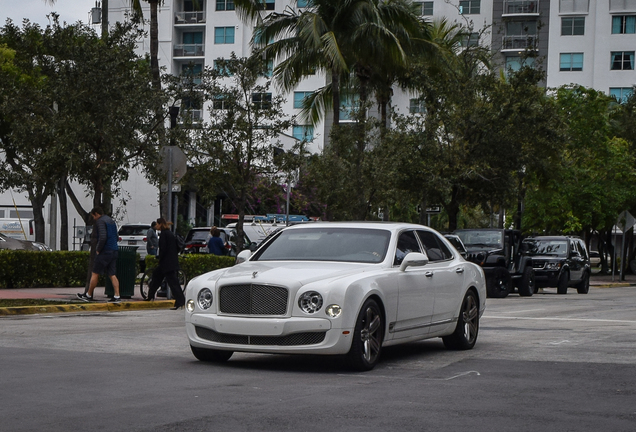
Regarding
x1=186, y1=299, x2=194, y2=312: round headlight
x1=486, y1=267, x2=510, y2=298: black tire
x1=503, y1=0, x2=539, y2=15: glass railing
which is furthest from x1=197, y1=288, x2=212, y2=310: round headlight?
x1=503, y1=0, x2=539, y2=15: glass railing

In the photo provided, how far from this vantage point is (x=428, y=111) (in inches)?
1384

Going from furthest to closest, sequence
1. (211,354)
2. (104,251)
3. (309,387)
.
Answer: (104,251) < (211,354) < (309,387)

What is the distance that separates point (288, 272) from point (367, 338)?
3.25 feet

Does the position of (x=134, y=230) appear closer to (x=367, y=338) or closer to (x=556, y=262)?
(x=556, y=262)

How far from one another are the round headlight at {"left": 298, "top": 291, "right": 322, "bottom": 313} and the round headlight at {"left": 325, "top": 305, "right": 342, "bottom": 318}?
0.41 feet

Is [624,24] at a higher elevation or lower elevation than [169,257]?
higher

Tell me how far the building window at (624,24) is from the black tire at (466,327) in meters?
66.1

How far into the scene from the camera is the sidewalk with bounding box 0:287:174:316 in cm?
1748

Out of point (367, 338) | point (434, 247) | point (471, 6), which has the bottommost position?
point (367, 338)

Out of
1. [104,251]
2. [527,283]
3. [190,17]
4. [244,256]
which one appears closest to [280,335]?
[244,256]

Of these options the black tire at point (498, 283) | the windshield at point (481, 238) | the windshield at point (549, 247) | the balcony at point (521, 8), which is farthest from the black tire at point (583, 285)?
the balcony at point (521, 8)

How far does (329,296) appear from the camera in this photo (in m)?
9.30

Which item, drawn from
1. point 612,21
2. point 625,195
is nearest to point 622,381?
point 625,195

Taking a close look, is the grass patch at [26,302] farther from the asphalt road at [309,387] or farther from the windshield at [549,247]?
the windshield at [549,247]
